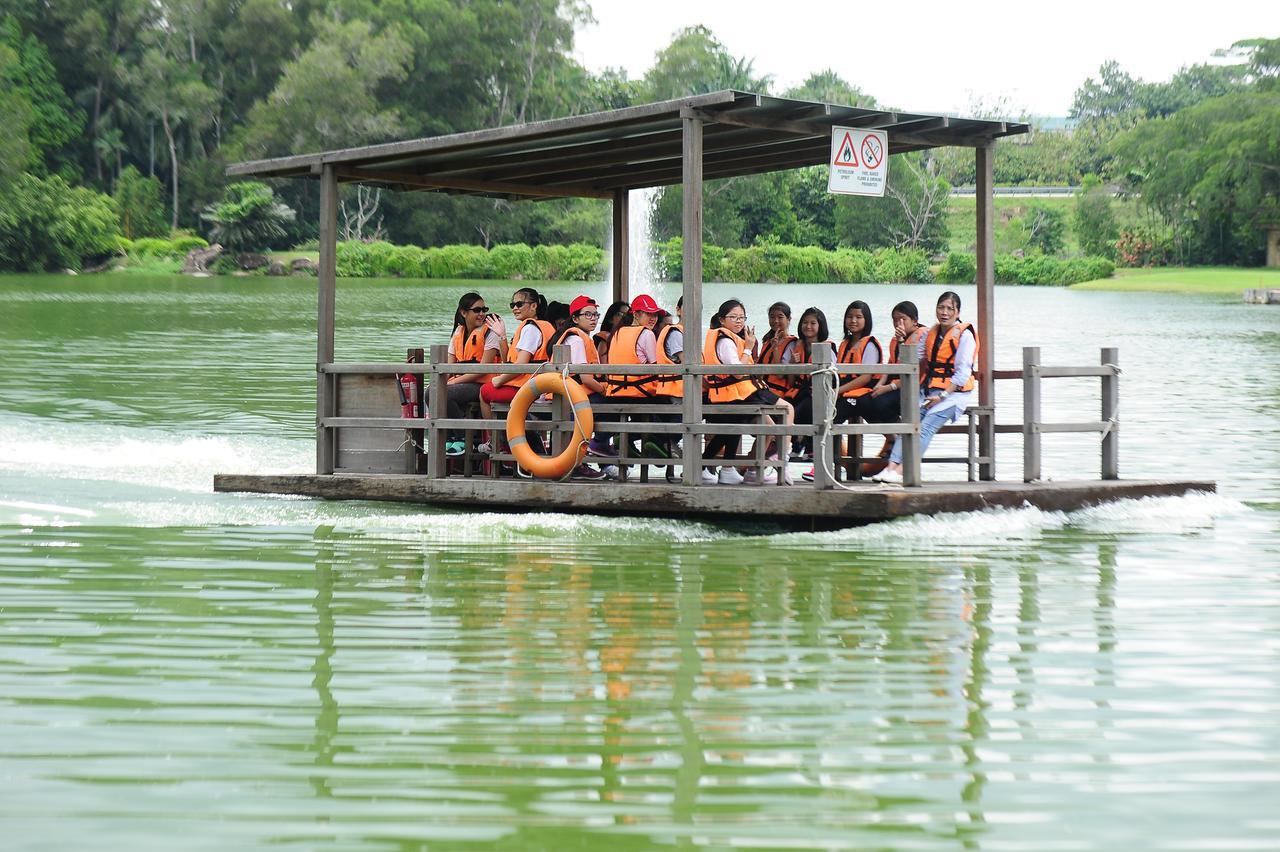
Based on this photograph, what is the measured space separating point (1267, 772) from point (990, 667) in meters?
1.62

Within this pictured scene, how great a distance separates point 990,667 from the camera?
6.87 metres

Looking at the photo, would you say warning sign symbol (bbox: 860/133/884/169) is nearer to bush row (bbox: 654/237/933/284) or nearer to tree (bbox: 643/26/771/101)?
bush row (bbox: 654/237/933/284)

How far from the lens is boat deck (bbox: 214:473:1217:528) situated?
960 centimetres

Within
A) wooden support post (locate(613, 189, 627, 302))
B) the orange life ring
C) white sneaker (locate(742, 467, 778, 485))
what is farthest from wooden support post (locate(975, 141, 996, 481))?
wooden support post (locate(613, 189, 627, 302))

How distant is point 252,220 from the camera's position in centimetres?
6906

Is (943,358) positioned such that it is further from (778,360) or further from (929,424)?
(778,360)

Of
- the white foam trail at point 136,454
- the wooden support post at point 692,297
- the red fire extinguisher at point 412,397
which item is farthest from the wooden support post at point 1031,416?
the white foam trail at point 136,454

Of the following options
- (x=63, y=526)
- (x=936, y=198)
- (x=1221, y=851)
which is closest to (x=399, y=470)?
(x=63, y=526)

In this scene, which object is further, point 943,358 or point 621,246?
point 621,246

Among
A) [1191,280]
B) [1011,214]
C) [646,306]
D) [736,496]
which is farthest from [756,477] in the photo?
[1011,214]

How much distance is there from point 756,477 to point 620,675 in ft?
12.1

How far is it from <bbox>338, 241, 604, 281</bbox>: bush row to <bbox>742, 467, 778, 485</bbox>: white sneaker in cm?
4615

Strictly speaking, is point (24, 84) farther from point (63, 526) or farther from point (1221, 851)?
point (1221, 851)

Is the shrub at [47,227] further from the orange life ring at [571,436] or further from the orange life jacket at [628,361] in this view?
the orange life jacket at [628,361]
